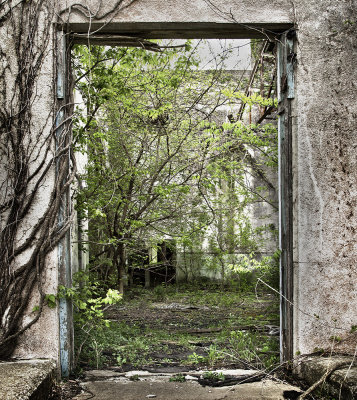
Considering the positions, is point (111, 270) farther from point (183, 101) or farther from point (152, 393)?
point (152, 393)

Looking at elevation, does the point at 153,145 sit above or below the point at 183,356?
above

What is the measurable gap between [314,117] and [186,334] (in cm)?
414

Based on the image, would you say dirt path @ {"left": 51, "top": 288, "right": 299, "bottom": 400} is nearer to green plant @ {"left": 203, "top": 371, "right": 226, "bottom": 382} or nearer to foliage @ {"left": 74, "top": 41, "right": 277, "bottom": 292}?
green plant @ {"left": 203, "top": 371, "right": 226, "bottom": 382}

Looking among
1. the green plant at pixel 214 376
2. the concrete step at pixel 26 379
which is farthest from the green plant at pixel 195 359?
the concrete step at pixel 26 379

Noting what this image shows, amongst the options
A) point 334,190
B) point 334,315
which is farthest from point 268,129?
point 334,315

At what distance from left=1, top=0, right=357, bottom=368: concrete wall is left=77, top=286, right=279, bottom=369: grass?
88 cm

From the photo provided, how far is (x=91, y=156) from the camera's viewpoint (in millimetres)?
6641

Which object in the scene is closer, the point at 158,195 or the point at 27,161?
the point at 27,161

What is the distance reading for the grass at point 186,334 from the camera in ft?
14.8

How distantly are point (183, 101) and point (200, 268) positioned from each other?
729cm

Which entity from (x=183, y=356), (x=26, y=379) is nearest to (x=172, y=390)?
(x=26, y=379)

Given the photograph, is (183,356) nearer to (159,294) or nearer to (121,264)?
(121,264)

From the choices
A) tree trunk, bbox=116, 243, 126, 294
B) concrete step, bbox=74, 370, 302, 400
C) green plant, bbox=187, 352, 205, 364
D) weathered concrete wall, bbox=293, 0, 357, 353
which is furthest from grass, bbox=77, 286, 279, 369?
weathered concrete wall, bbox=293, 0, 357, 353

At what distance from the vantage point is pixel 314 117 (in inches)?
145
